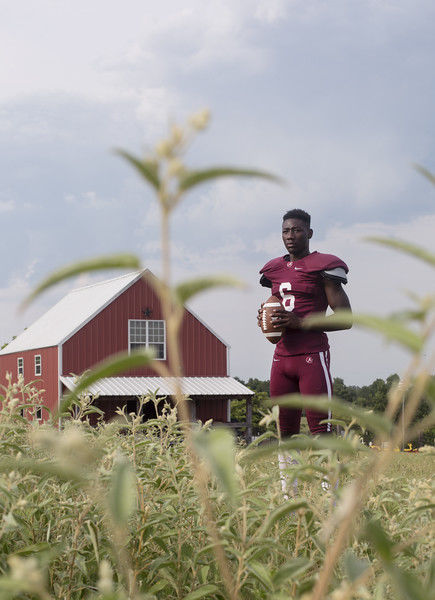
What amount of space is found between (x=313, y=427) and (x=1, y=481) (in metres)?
3.92

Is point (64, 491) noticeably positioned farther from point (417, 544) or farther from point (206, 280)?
point (206, 280)

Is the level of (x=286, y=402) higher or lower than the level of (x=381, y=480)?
higher

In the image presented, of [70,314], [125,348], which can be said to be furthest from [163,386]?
[70,314]

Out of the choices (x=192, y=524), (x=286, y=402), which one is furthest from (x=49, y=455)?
(x=286, y=402)

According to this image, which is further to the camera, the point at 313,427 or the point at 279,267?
the point at 279,267

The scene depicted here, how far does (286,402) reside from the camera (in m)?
0.91

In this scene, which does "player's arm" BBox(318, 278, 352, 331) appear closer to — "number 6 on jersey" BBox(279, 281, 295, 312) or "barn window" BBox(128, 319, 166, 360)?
"number 6 on jersey" BBox(279, 281, 295, 312)

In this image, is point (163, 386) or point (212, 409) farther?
point (212, 409)

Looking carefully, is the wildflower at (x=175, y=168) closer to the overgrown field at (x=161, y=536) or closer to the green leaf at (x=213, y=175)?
the green leaf at (x=213, y=175)

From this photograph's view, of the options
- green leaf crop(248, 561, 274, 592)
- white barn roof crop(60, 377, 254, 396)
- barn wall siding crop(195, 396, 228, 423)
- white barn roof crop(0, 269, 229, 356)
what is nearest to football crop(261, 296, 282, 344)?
green leaf crop(248, 561, 274, 592)

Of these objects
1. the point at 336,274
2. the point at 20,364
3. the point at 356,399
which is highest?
the point at 336,274

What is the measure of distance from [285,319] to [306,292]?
0.45 meters

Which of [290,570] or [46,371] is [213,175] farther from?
[46,371]

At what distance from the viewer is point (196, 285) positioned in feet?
2.69
